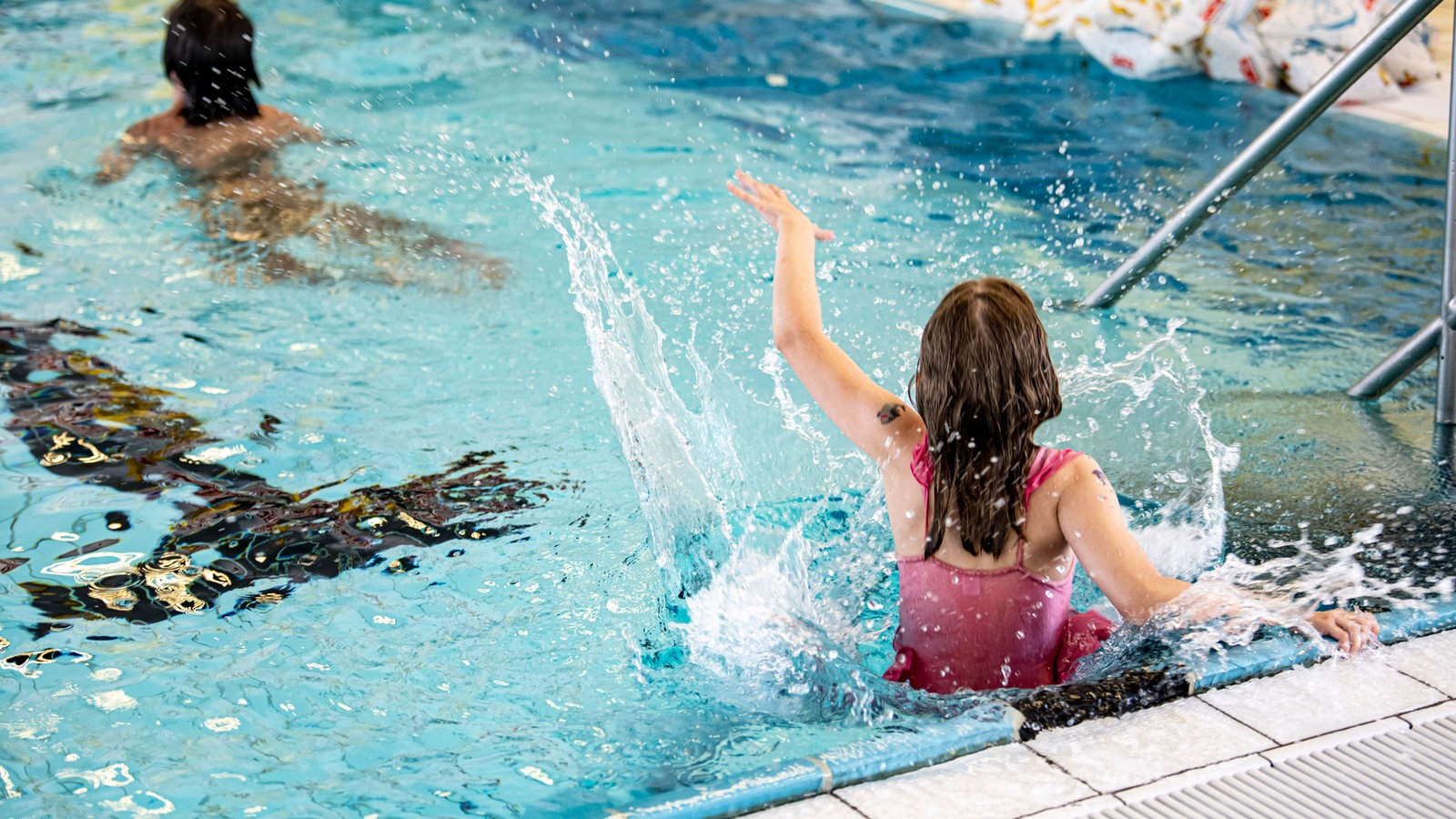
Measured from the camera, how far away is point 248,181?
5.71m

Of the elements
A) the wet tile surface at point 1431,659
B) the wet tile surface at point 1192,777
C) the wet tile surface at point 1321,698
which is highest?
the wet tile surface at point 1431,659

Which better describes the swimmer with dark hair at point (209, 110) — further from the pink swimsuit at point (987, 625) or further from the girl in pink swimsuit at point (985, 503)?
the pink swimsuit at point (987, 625)

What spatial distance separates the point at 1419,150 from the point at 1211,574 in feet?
19.5

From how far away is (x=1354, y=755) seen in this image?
7.26 feet

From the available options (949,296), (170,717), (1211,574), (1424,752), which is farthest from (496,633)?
(1424,752)

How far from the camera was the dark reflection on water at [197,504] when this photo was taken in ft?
10.2

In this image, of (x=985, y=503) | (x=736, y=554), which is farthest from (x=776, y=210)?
(x=985, y=503)

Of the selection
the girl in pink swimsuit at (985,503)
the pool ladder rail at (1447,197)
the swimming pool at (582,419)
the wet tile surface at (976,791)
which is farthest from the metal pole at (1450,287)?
the wet tile surface at (976,791)

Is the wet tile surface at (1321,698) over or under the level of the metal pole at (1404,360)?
under

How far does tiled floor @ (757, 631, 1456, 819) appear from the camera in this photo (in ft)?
6.74

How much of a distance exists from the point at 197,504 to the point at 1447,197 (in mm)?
3836

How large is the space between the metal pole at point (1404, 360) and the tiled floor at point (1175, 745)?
5.15 ft

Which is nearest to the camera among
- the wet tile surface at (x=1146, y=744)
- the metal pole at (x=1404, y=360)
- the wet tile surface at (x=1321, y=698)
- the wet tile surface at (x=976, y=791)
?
the wet tile surface at (x=976, y=791)

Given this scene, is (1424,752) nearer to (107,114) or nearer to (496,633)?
(496,633)
